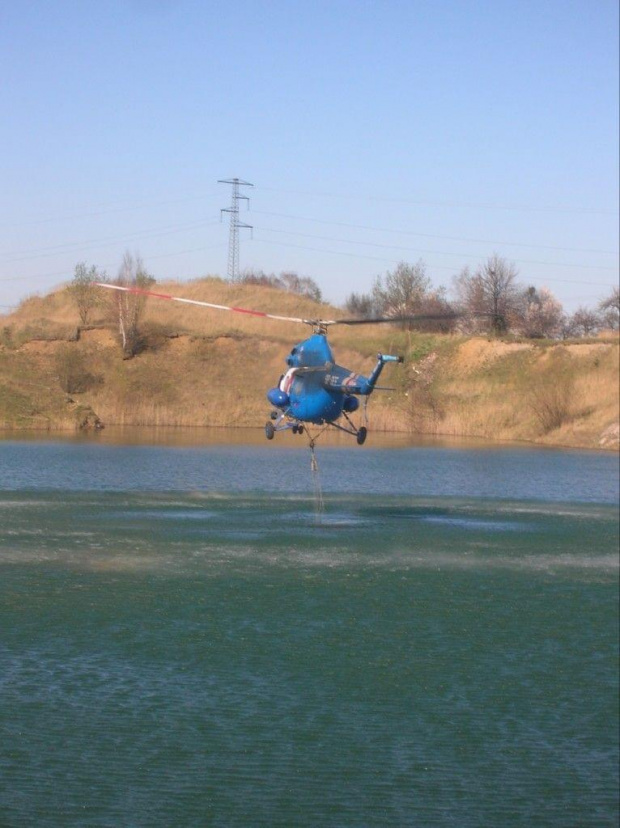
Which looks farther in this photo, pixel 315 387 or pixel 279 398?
pixel 279 398

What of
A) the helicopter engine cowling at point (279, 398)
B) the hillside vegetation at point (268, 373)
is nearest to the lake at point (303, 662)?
the helicopter engine cowling at point (279, 398)

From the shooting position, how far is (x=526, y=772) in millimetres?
17609

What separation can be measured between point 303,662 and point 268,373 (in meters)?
47.1

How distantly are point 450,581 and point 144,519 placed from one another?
12.0 metres

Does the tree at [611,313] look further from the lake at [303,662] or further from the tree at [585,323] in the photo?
the lake at [303,662]

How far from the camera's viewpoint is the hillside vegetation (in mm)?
68188

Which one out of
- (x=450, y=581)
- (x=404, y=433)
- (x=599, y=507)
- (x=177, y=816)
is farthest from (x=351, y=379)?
(x=404, y=433)

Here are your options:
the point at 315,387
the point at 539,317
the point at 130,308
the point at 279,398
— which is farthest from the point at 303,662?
the point at 539,317

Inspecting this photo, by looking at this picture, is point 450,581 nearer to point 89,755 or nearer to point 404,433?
point 89,755

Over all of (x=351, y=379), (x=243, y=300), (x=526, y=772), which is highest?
(x=243, y=300)

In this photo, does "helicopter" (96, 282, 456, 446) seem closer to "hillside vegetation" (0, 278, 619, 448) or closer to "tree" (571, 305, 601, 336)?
"hillside vegetation" (0, 278, 619, 448)

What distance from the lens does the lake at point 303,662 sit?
54.3 ft

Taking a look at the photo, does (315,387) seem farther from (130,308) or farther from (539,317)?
(539,317)

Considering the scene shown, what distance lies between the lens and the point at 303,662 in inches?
878
